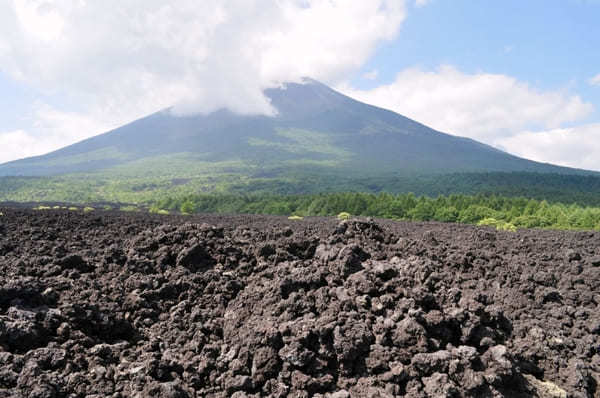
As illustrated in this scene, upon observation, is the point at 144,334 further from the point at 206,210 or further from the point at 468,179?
the point at 468,179

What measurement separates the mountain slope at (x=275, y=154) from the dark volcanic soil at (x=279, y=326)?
10025 centimetres

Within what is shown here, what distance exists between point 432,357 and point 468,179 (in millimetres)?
Answer: 88489

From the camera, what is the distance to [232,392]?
3.72m

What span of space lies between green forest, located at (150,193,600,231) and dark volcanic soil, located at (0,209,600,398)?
19.2 meters

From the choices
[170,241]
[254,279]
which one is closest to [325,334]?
[254,279]

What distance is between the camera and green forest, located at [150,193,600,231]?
26.9m

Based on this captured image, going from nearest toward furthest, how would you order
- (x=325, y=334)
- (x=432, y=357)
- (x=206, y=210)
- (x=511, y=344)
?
1. (x=432, y=357)
2. (x=325, y=334)
3. (x=511, y=344)
4. (x=206, y=210)

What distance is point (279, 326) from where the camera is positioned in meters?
4.16

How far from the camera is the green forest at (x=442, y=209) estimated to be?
88.3ft

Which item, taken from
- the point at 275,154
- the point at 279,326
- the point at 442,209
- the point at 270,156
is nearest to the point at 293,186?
the point at 442,209

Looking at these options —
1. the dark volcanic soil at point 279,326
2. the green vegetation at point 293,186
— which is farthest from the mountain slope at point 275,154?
the dark volcanic soil at point 279,326

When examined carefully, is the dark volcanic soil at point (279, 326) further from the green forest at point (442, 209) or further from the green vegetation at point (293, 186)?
the green vegetation at point (293, 186)

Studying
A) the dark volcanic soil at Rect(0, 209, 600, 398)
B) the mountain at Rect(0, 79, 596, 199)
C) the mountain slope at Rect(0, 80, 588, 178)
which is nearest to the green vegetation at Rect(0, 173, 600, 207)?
the mountain at Rect(0, 79, 596, 199)

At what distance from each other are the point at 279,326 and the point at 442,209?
→ 2969 cm
